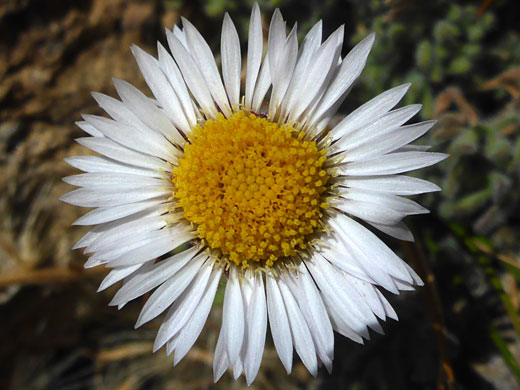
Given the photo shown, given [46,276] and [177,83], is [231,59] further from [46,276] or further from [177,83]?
[46,276]

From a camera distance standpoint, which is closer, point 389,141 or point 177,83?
point 389,141

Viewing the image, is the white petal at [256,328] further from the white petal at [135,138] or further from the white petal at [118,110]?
the white petal at [118,110]

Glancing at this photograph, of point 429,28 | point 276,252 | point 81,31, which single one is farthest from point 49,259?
point 429,28

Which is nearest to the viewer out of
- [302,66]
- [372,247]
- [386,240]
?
[372,247]

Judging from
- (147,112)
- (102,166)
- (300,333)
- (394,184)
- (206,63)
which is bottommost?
(300,333)

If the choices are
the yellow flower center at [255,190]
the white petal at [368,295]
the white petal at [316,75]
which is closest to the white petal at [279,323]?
the yellow flower center at [255,190]

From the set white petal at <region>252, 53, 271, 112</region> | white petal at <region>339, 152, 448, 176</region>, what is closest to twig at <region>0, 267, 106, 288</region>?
white petal at <region>252, 53, 271, 112</region>

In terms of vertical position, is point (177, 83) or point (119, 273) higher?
point (177, 83)

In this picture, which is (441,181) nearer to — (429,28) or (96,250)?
(429,28)

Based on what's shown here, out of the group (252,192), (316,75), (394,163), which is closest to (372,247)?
(394,163)
